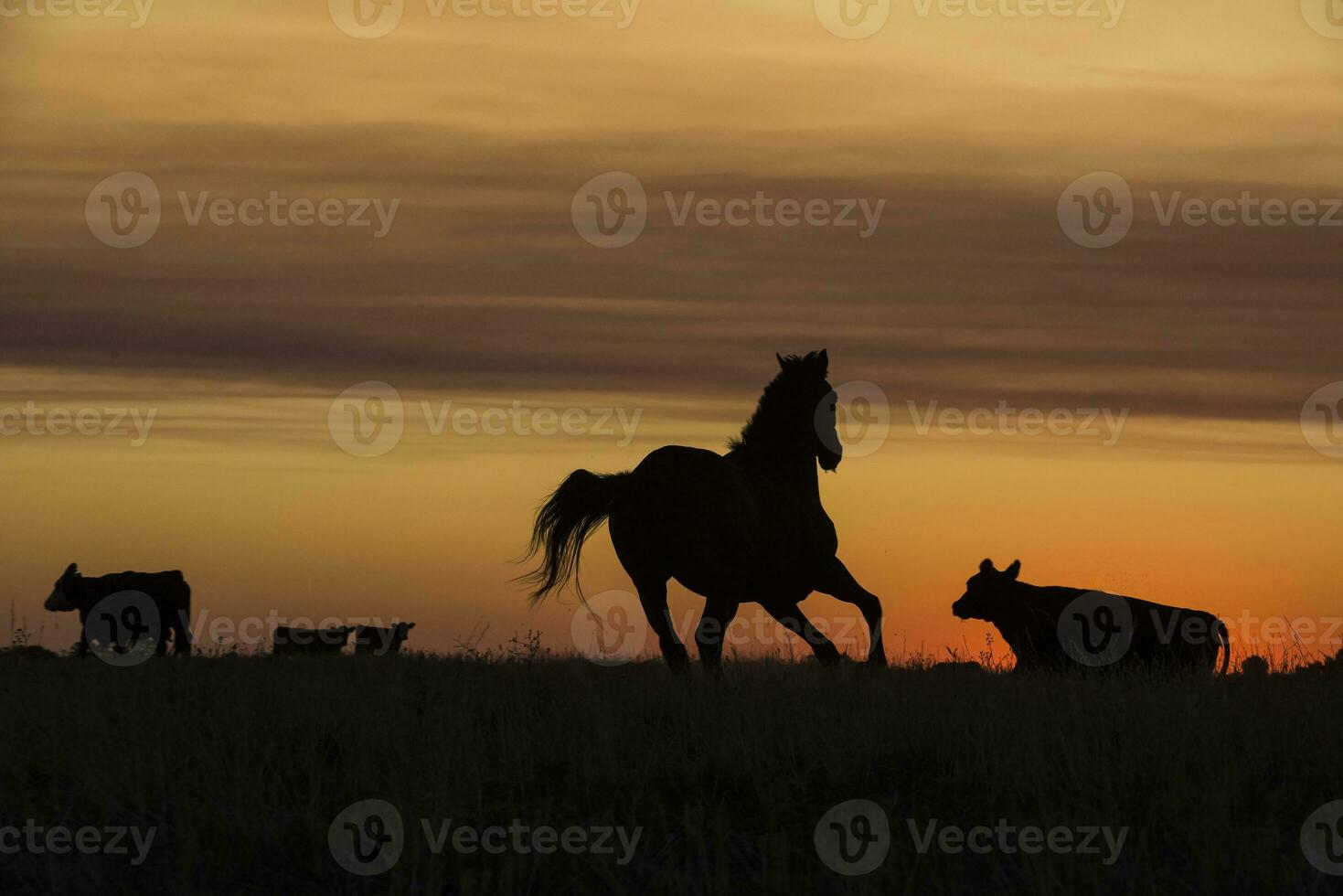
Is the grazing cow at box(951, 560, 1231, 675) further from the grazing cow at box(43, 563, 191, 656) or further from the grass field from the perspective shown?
the grazing cow at box(43, 563, 191, 656)

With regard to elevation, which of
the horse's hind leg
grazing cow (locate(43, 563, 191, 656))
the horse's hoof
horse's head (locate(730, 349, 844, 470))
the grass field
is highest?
grazing cow (locate(43, 563, 191, 656))

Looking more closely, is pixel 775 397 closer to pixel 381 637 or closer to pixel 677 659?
pixel 677 659

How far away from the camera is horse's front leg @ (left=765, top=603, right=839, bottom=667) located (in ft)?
47.9

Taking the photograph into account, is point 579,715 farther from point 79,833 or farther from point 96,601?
point 96,601

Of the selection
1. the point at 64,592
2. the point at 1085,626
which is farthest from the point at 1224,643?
the point at 64,592

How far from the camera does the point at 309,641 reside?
57.7 feet

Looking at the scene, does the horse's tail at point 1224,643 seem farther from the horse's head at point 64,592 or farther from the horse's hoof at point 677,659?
the horse's head at point 64,592

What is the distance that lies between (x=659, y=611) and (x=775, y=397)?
2.64m

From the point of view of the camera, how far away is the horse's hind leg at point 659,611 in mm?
13406

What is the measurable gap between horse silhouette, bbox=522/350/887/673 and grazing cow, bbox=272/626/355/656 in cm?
422

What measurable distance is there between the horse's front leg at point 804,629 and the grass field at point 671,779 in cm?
305

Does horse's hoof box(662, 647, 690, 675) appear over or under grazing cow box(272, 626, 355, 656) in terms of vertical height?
under

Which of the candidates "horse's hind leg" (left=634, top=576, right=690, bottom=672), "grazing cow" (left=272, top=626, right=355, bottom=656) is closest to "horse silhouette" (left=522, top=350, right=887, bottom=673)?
"horse's hind leg" (left=634, top=576, right=690, bottom=672)

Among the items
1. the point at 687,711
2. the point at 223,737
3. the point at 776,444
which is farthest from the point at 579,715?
the point at 776,444
